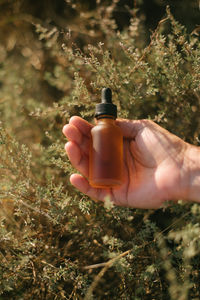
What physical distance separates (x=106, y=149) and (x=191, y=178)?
55cm

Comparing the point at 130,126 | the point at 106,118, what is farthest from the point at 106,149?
the point at 130,126

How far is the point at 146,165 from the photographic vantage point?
1.97m

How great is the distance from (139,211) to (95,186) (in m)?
0.49

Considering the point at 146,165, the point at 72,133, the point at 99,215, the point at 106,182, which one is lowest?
the point at 99,215

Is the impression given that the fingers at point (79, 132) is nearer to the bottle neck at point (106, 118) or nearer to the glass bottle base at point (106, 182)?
the bottle neck at point (106, 118)

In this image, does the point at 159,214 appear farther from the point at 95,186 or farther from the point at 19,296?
the point at 19,296

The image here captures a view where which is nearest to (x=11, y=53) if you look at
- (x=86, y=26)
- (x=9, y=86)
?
(x=9, y=86)

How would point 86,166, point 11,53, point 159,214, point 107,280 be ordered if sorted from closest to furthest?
point 86,166 → point 107,280 → point 159,214 → point 11,53

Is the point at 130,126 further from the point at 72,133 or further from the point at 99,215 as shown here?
the point at 99,215

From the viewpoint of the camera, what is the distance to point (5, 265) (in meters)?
1.88

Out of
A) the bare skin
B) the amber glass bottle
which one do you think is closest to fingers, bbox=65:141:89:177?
the bare skin

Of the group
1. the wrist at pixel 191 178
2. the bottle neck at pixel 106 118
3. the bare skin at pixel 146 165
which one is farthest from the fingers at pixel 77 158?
the wrist at pixel 191 178

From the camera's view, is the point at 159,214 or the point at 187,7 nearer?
the point at 159,214

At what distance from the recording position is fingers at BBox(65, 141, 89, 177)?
195 cm
